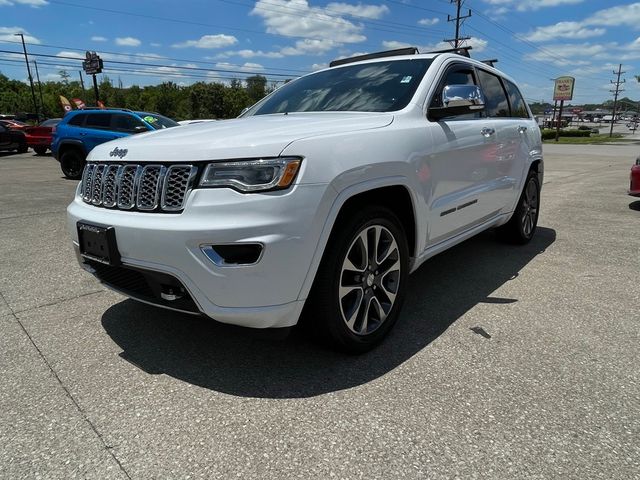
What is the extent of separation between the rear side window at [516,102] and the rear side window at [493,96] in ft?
0.56

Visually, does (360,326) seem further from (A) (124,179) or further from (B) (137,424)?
(A) (124,179)

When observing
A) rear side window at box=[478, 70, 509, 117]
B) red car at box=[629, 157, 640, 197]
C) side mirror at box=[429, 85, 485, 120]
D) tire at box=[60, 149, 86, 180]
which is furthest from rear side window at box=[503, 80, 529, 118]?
tire at box=[60, 149, 86, 180]

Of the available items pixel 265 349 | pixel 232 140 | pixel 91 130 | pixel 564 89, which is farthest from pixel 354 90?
pixel 564 89

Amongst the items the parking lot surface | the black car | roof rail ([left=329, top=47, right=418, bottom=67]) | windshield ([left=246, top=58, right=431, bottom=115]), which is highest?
roof rail ([left=329, top=47, right=418, bottom=67])

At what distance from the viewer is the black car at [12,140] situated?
19.4 m

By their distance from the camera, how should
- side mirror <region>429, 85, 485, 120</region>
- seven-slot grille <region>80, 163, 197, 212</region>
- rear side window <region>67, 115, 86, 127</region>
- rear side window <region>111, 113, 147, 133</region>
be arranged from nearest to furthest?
seven-slot grille <region>80, 163, 197, 212</region>
side mirror <region>429, 85, 485, 120</region>
rear side window <region>111, 113, 147, 133</region>
rear side window <region>67, 115, 86, 127</region>

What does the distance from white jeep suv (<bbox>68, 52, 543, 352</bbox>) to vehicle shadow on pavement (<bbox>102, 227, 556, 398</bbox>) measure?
180mm

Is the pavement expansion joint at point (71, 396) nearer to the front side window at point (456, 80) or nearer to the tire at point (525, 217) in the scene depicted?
the front side window at point (456, 80)

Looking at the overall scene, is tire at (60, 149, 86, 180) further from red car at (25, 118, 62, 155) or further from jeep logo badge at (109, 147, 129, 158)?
jeep logo badge at (109, 147, 129, 158)

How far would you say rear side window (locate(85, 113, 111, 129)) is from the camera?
12.1 metres

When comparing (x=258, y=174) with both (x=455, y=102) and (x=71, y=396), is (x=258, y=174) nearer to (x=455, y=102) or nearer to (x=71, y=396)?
(x=71, y=396)

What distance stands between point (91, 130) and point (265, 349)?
11271 mm

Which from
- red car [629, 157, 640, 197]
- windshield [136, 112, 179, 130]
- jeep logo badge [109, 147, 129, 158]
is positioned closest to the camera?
jeep logo badge [109, 147, 129, 158]

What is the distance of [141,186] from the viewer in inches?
96.3
